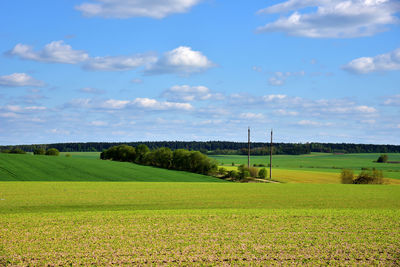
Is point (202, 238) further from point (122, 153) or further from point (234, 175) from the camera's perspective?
point (122, 153)

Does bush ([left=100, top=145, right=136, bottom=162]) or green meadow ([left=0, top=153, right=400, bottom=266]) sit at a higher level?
bush ([left=100, top=145, right=136, bottom=162])

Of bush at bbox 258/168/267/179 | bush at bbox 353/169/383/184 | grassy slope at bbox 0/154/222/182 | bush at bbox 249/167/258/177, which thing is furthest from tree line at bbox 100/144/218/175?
bush at bbox 353/169/383/184

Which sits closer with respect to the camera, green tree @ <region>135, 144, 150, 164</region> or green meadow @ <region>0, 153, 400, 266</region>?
green meadow @ <region>0, 153, 400, 266</region>

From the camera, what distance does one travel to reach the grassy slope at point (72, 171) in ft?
215

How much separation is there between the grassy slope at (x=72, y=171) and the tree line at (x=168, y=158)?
30.1 feet

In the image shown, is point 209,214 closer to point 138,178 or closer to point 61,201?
point 61,201

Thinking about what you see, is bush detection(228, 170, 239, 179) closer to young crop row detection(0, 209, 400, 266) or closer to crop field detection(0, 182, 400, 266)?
crop field detection(0, 182, 400, 266)

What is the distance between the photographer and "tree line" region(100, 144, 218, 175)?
91688 mm

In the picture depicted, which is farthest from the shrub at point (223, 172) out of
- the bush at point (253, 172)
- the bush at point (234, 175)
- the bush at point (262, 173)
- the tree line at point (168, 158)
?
the bush at point (262, 173)

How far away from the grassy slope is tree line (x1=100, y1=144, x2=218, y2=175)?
9.18 meters

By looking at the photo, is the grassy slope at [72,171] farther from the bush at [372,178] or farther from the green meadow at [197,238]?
the green meadow at [197,238]

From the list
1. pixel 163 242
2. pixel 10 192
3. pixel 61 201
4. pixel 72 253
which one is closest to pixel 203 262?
pixel 163 242

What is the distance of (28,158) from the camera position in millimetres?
76938

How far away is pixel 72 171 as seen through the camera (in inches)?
2847
